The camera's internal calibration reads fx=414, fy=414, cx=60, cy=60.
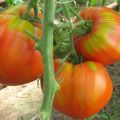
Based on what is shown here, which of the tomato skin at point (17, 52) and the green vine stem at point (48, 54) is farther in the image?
the tomato skin at point (17, 52)

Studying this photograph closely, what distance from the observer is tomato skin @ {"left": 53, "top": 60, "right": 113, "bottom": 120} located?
0.79 m

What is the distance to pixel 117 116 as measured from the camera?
204 centimetres

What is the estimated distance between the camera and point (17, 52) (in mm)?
726

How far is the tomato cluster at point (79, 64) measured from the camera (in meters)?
0.73

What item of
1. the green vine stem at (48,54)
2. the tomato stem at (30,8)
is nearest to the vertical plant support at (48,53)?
the green vine stem at (48,54)

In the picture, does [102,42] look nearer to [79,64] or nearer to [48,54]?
[79,64]

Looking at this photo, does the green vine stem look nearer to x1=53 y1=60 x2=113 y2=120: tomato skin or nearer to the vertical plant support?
the vertical plant support

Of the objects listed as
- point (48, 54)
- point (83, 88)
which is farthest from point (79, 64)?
point (48, 54)

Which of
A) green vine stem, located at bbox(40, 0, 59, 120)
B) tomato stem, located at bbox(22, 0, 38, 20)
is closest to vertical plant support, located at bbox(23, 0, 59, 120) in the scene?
green vine stem, located at bbox(40, 0, 59, 120)

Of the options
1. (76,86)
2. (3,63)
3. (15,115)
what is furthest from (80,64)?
(15,115)

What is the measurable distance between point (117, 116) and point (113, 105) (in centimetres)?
10

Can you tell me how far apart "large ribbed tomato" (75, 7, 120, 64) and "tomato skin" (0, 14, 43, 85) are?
0.10 metres

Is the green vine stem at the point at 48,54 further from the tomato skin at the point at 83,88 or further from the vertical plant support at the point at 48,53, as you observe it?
the tomato skin at the point at 83,88

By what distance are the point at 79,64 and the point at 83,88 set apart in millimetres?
48
